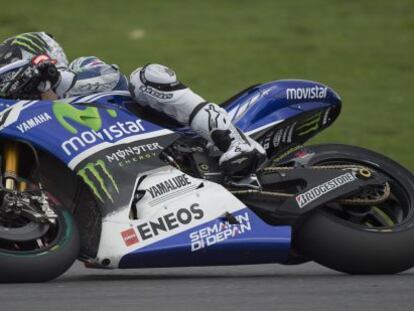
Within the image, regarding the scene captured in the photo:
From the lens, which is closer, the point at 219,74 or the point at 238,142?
the point at 238,142

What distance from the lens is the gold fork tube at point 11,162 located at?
7230mm

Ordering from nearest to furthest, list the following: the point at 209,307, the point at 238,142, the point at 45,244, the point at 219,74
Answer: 1. the point at 209,307
2. the point at 45,244
3. the point at 238,142
4. the point at 219,74

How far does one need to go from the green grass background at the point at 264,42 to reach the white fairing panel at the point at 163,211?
7.02 metres

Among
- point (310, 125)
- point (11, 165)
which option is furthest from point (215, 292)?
point (310, 125)

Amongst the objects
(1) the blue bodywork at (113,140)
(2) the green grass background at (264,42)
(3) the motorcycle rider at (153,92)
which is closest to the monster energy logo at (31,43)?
(3) the motorcycle rider at (153,92)

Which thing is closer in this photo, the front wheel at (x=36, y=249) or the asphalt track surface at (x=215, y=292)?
the asphalt track surface at (x=215, y=292)

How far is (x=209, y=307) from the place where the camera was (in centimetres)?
610

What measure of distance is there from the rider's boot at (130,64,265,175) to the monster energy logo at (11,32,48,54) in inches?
23.0

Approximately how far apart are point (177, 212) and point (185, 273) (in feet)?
2.00

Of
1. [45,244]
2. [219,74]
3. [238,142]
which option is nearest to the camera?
[45,244]

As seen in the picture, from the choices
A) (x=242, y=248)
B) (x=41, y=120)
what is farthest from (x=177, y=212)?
(x=41, y=120)

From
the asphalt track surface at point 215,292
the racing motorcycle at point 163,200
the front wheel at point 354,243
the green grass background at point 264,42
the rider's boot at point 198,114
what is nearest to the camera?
the asphalt track surface at point 215,292

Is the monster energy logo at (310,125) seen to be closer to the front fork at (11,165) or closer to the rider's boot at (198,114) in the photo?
the rider's boot at (198,114)

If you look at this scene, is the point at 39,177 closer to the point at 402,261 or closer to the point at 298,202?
the point at 298,202
